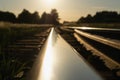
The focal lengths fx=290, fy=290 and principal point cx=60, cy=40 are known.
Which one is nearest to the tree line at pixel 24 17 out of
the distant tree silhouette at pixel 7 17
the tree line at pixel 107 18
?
the distant tree silhouette at pixel 7 17

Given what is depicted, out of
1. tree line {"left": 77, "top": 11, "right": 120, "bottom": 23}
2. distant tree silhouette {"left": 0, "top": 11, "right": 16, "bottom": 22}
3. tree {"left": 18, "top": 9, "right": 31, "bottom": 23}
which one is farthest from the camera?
tree {"left": 18, "top": 9, "right": 31, "bottom": 23}

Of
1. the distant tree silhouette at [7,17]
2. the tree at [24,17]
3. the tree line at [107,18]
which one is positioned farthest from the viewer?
the tree at [24,17]

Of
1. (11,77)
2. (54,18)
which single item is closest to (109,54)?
(11,77)

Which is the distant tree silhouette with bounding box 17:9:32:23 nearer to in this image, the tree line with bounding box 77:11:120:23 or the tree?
the tree

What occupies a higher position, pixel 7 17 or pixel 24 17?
pixel 7 17

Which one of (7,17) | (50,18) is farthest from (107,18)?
(50,18)

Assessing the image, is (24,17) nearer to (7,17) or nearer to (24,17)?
(24,17)

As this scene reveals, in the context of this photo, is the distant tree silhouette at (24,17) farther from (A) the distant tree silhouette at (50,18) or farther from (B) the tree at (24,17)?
(A) the distant tree silhouette at (50,18)

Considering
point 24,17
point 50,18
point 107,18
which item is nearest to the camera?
point 107,18

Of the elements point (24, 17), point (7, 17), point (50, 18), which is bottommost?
point (50, 18)

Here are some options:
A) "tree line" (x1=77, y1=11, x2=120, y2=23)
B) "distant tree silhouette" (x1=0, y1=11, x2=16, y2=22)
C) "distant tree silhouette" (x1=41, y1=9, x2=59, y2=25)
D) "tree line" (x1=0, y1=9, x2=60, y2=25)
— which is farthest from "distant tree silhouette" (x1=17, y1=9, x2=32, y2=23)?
"distant tree silhouette" (x1=41, y1=9, x2=59, y2=25)

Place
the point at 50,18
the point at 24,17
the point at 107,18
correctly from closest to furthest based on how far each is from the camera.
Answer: the point at 107,18 < the point at 24,17 < the point at 50,18

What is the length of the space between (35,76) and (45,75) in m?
0.21

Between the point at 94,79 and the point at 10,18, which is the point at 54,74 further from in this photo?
the point at 10,18
